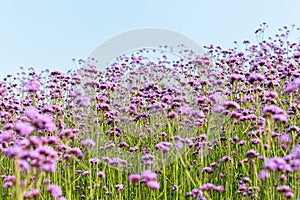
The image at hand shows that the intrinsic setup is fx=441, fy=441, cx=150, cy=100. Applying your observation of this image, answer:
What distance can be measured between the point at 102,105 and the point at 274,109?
6.97 feet

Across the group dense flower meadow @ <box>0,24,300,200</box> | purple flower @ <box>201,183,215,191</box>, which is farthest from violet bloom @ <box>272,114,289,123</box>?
purple flower @ <box>201,183,215,191</box>

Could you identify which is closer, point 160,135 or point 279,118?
point 279,118

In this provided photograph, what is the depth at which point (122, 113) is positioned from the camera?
7.91 metres

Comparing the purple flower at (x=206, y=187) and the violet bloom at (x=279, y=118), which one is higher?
the violet bloom at (x=279, y=118)

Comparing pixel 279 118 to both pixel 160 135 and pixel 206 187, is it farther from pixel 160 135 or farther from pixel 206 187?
pixel 160 135

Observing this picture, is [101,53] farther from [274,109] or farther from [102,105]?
[274,109]

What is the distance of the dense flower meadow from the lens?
3.54m

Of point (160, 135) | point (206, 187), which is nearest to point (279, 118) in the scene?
point (206, 187)

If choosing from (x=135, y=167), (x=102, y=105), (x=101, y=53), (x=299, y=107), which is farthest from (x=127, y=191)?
(x=101, y=53)

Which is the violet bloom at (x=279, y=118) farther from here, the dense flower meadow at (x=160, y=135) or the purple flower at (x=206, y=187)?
the purple flower at (x=206, y=187)

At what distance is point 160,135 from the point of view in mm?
7461

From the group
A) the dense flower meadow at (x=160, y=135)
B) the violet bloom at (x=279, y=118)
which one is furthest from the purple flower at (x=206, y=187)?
the violet bloom at (x=279, y=118)

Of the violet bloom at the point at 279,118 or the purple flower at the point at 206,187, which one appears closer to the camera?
the purple flower at the point at 206,187

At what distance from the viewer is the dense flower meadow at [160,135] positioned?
11.6ft
